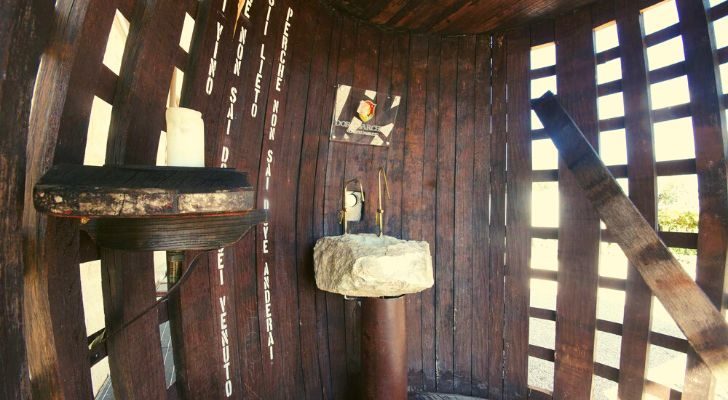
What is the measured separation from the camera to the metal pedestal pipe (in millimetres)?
1893

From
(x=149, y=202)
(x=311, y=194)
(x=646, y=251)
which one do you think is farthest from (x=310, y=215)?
(x=646, y=251)

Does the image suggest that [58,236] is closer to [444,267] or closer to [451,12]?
[444,267]

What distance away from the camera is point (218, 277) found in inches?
60.3

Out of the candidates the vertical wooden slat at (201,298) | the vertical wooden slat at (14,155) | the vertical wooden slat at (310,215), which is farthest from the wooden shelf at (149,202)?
the vertical wooden slat at (310,215)

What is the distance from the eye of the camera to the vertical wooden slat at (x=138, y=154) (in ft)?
3.51

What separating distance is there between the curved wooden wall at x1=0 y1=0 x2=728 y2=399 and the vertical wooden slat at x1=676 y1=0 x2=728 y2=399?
10mm

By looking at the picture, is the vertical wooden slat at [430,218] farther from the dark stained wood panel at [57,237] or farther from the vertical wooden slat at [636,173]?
the dark stained wood panel at [57,237]

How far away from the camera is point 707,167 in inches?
72.4

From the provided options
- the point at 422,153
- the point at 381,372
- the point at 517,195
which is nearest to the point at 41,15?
the point at 381,372

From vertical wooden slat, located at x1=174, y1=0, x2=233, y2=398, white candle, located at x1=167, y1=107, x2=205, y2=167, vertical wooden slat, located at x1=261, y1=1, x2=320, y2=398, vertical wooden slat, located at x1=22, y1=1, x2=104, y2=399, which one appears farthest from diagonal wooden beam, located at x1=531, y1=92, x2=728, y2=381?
vertical wooden slat, located at x1=22, y1=1, x2=104, y2=399

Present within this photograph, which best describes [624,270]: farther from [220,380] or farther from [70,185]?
[70,185]

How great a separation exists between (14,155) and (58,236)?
317mm

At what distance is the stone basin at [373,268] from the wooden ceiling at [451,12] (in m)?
→ 1.48

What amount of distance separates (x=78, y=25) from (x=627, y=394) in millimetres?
3102
